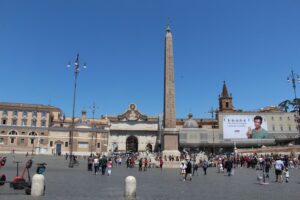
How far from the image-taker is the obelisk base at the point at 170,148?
2745cm

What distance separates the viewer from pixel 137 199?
8531mm

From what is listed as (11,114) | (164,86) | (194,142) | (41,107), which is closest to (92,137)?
(41,107)

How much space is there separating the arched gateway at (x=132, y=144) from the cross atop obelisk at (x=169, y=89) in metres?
51.8

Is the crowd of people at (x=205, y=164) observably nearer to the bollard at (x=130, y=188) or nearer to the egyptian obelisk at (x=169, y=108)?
the egyptian obelisk at (x=169, y=108)

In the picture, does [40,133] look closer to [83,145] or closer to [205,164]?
[83,145]

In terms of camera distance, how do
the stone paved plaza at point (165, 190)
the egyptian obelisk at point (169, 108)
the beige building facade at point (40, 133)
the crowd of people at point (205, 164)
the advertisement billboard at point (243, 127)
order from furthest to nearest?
the advertisement billboard at point (243, 127)
the beige building facade at point (40, 133)
the egyptian obelisk at point (169, 108)
the crowd of people at point (205, 164)
the stone paved plaza at point (165, 190)

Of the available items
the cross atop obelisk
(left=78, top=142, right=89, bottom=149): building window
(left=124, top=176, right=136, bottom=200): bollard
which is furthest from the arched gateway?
(left=124, top=176, right=136, bottom=200): bollard

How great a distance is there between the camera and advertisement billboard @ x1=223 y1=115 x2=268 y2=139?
64.9 metres

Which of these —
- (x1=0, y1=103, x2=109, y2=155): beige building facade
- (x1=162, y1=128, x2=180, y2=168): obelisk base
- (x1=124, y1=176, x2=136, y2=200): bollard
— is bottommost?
(x1=124, y1=176, x2=136, y2=200): bollard

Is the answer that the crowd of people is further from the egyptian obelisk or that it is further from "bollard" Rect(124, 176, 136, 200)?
"bollard" Rect(124, 176, 136, 200)

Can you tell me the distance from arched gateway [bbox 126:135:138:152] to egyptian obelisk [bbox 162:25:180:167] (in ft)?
167

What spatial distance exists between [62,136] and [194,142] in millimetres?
26781

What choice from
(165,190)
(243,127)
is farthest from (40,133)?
(165,190)

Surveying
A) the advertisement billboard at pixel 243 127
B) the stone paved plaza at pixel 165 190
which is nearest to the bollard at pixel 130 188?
the stone paved plaza at pixel 165 190
